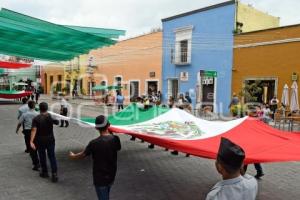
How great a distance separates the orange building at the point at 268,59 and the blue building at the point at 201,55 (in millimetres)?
684

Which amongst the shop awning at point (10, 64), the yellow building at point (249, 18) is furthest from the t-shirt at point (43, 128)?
the shop awning at point (10, 64)

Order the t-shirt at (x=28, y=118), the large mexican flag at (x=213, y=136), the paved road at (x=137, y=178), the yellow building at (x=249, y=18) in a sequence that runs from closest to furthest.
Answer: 1. the large mexican flag at (x=213, y=136)
2. the paved road at (x=137, y=178)
3. the t-shirt at (x=28, y=118)
4. the yellow building at (x=249, y=18)

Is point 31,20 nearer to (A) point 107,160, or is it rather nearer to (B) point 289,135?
(A) point 107,160

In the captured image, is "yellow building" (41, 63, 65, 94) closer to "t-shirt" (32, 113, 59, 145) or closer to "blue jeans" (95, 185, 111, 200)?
"t-shirt" (32, 113, 59, 145)

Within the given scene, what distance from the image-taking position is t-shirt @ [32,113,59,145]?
5.25 metres

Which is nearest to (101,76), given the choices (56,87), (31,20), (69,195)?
(56,87)

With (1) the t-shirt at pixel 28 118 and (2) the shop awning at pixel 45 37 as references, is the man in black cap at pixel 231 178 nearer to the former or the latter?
(1) the t-shirt at pixel 28 118

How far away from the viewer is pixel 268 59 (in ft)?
51.6

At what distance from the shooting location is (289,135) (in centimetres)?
510

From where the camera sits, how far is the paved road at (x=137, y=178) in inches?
199

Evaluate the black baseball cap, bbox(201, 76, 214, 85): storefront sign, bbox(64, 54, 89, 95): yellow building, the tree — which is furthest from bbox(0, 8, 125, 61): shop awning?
bbox(64, 54, 89, 95): yellow building

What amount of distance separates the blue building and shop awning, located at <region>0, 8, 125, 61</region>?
26.5 ft

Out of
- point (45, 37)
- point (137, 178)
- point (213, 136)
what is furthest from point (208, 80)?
point (213, 136)

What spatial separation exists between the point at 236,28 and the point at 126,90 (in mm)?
12583
